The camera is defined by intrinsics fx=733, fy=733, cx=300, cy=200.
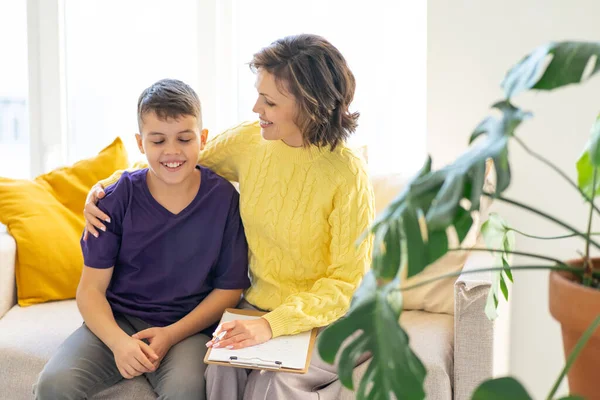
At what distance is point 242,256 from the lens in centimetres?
194

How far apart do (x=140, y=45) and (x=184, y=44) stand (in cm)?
18

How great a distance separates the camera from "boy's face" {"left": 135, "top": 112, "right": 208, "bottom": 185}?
6.04 feet

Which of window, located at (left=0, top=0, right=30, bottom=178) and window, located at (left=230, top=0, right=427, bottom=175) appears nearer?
window, located at (left=230, top=0, right=427, bottom=175)

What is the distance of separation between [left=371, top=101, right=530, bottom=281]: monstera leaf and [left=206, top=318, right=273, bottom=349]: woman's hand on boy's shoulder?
0.87 meters

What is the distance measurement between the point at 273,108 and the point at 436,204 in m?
1.09

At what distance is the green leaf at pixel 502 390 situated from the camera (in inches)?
28.6

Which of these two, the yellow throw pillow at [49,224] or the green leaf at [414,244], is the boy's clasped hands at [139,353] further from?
the green leaf at [414,244]

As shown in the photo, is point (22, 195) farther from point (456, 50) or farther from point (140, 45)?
point (456, 50)

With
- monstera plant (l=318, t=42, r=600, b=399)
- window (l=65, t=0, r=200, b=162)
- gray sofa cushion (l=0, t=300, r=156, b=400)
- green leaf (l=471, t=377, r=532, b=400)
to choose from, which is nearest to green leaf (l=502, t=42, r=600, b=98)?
monstera plant (l=318, t=42, r=600, b=399)

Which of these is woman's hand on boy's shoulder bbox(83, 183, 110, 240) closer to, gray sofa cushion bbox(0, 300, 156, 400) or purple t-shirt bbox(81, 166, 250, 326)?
purple t-shirt bbox(81, 166, 250, 326)

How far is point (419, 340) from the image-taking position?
1942 mm

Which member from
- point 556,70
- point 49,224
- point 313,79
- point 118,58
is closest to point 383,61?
point 313,79

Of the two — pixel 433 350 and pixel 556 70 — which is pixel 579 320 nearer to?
pixel 556 70

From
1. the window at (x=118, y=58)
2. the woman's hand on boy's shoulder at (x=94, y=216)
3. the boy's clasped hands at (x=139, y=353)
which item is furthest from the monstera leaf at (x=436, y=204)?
the window at (x=118, y=58)
